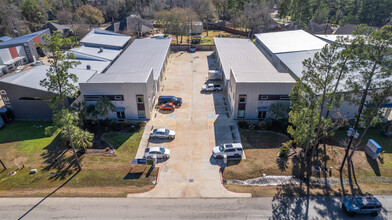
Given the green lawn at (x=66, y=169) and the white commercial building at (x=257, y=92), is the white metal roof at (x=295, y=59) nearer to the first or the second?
the white commercial building at (x=257, y=92)

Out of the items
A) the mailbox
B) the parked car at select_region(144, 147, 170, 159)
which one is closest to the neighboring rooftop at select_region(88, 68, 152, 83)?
the parked car at select_region(144, 147, 170, 159)

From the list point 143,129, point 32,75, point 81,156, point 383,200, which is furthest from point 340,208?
point 32,75

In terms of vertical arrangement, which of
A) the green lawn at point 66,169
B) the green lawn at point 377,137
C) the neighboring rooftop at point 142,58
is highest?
the neighboring rooftop at point 142,58

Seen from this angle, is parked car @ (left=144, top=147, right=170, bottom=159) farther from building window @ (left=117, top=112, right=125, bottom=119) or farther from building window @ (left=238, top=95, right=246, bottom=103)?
building window @ (left=238, top=95, right=246, bottom=103)

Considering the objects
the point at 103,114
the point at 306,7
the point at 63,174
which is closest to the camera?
the point at 63,174

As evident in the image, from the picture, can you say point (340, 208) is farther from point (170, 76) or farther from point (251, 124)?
point (170, 76)

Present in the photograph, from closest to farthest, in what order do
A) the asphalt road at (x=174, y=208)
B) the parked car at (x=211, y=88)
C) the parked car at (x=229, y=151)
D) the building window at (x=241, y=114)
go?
the asphalt road at (x=174, y=208) → the parked car at (x=229, y=151) → the building window at (x=241, y=114) → the parked car at (x=211, y=88)

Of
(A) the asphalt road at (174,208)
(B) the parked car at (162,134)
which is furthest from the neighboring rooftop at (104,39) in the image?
(A) the asphalt road at (174,208)

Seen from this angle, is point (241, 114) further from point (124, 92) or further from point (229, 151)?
point (124, 92)
